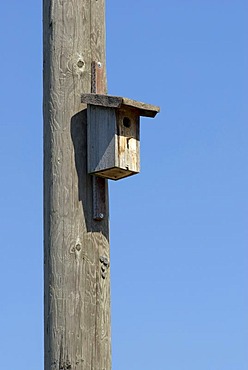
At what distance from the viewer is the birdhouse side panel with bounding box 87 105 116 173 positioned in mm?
5180

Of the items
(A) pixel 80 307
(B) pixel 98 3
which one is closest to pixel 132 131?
(B) pixel 98 3

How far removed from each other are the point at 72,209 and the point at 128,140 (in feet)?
1.75

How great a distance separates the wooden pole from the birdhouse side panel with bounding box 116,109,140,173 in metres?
0.18

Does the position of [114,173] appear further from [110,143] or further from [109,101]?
[109,101]

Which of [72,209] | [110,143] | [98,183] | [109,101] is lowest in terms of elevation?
[72,209]

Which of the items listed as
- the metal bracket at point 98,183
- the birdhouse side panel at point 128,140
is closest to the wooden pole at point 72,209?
the metal bracket at point 98,183

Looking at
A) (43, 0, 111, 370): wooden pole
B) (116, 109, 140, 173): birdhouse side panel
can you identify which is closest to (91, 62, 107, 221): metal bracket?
(43, 0, 111, 370): wooden pole

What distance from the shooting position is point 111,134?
17.3 ft

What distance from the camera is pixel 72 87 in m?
5.23

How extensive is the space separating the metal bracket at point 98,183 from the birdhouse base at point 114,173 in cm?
3

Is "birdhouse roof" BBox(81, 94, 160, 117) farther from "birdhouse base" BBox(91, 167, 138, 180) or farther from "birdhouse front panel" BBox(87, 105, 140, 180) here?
"birdhouse base" BBox(91, 167, 138, 180)

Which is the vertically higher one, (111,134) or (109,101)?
(109,101)

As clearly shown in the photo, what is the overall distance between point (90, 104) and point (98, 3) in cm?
54

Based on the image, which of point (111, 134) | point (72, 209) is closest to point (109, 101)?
point (111, 134)
